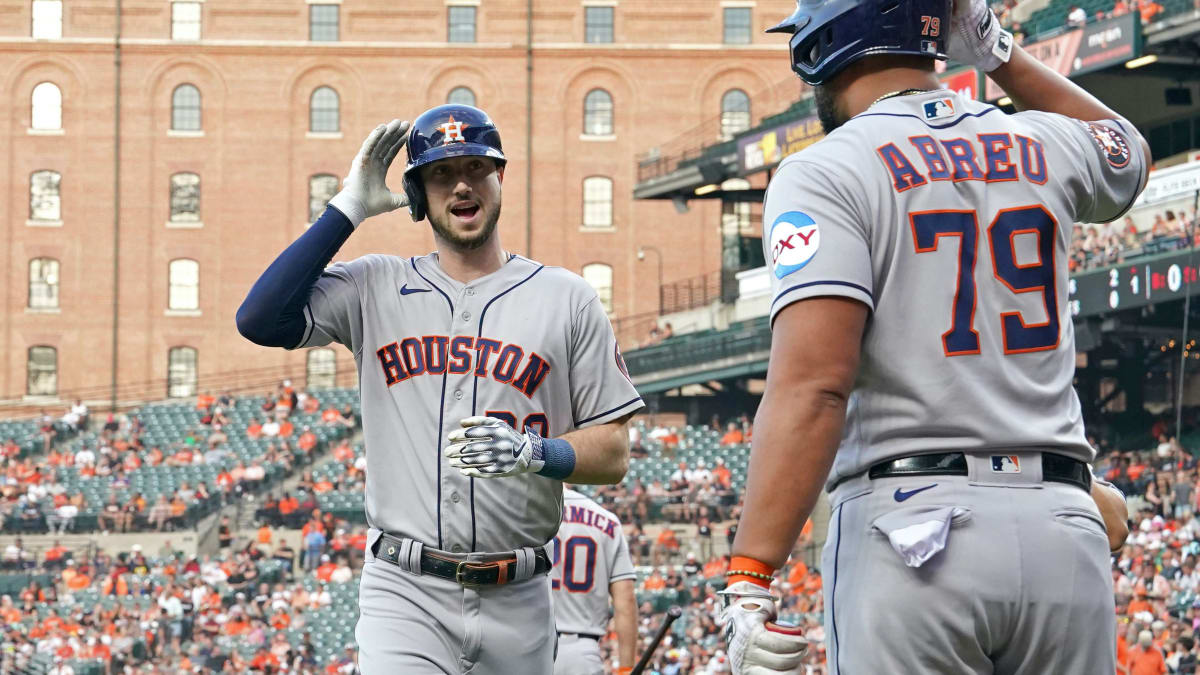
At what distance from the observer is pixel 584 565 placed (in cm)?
870

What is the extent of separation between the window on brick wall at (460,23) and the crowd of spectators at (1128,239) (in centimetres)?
2758

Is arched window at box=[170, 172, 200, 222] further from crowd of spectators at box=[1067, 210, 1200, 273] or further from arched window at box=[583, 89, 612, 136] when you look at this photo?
crowd of spectators at box=[1067, 210, 1200, 273]

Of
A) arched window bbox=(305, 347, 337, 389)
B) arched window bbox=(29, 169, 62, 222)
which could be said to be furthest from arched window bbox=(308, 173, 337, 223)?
arched window bbox=(29, 169, 62, 222)

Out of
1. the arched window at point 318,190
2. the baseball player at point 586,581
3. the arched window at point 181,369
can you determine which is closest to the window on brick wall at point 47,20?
the arched window at point 318,190

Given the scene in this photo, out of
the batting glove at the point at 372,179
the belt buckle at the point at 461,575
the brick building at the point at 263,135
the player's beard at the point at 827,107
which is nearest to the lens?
the player's beard at the point at 827,107

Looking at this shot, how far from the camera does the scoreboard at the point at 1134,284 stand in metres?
24.5

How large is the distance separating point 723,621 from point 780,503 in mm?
249

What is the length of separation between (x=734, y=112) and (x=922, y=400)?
162ft

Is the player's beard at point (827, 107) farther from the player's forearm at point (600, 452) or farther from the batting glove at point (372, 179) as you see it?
the batting glove at point (372, 179)

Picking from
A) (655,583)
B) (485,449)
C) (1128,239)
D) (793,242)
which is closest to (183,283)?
(655,583)

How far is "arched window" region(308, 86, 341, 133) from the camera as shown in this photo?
52.9 meters

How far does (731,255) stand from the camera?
147 ft

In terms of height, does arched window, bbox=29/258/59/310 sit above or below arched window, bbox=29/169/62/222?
below

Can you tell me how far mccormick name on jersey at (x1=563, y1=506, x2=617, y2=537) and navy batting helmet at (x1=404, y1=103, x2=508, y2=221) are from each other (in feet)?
12.1
